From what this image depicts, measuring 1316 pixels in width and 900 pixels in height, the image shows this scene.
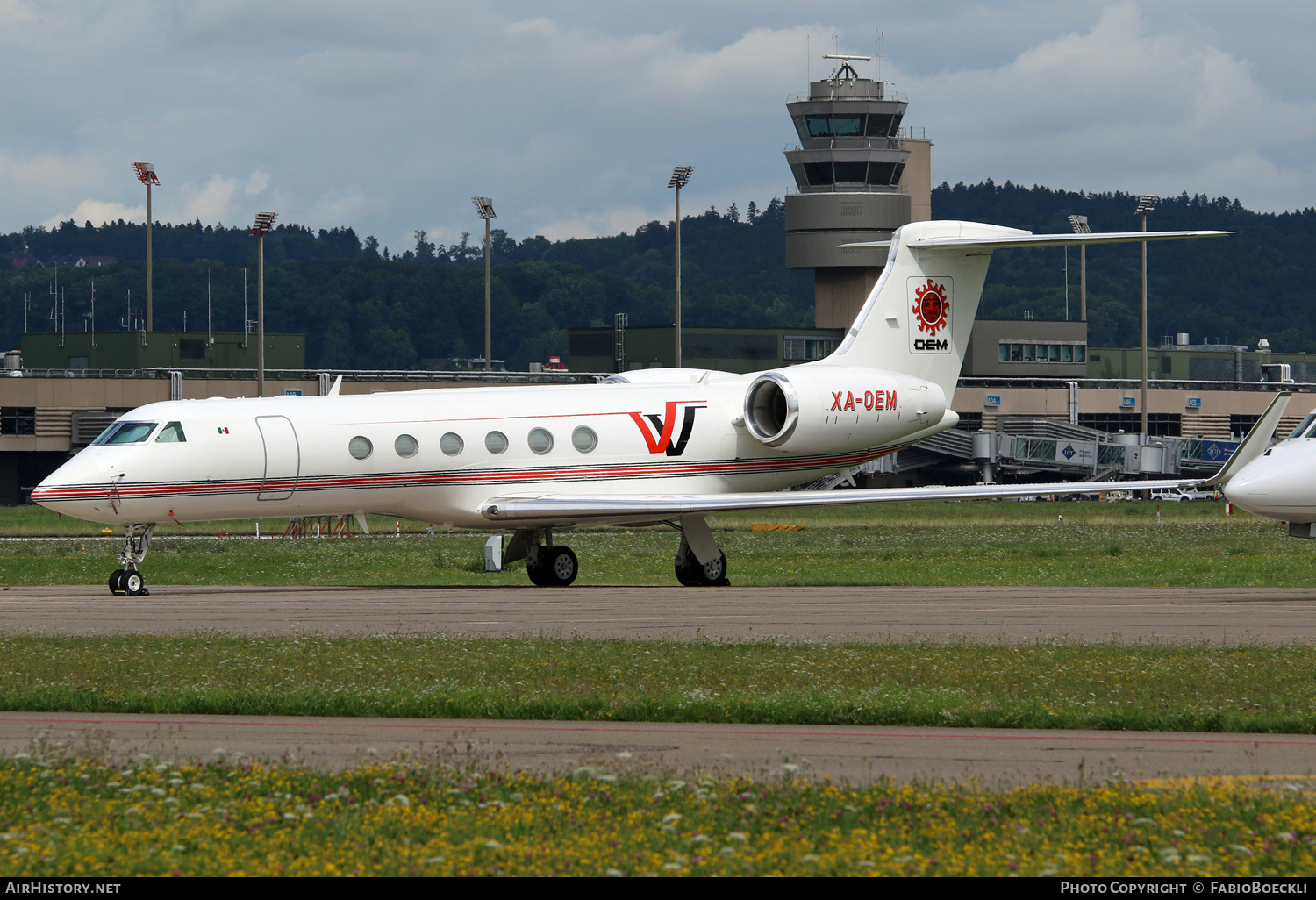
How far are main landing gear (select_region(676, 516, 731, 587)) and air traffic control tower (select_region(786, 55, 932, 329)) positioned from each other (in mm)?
69002

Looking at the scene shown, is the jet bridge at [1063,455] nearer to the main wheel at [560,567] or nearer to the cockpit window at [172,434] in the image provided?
the main wheel at [560,567]

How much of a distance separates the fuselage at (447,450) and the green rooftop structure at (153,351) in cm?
6494

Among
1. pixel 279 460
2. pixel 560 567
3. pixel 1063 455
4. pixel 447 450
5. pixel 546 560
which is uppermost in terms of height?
pixel 447 450

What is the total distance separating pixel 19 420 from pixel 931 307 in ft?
209

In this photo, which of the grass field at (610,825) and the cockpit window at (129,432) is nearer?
the grass field at (610,825)

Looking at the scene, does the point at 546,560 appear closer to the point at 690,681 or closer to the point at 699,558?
the point at 699,558

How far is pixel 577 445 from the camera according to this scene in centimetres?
2811

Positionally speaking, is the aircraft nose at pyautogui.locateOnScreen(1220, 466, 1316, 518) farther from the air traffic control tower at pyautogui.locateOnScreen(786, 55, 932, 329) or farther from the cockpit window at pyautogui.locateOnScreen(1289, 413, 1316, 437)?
the air traffic control tower at pyautogui.locateOnScreen(786, 55, 932, 329)

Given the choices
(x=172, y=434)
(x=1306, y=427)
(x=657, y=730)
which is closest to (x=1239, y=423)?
(x=1306, y=427)

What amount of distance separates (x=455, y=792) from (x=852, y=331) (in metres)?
23.5

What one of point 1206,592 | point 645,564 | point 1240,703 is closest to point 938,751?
point 1240,703

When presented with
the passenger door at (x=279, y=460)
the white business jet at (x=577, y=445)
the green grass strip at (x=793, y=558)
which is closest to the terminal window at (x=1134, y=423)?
the green grass strip at (x=793, y=558)

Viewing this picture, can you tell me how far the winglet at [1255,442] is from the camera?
23094mm

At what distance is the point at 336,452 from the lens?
1022 inches
